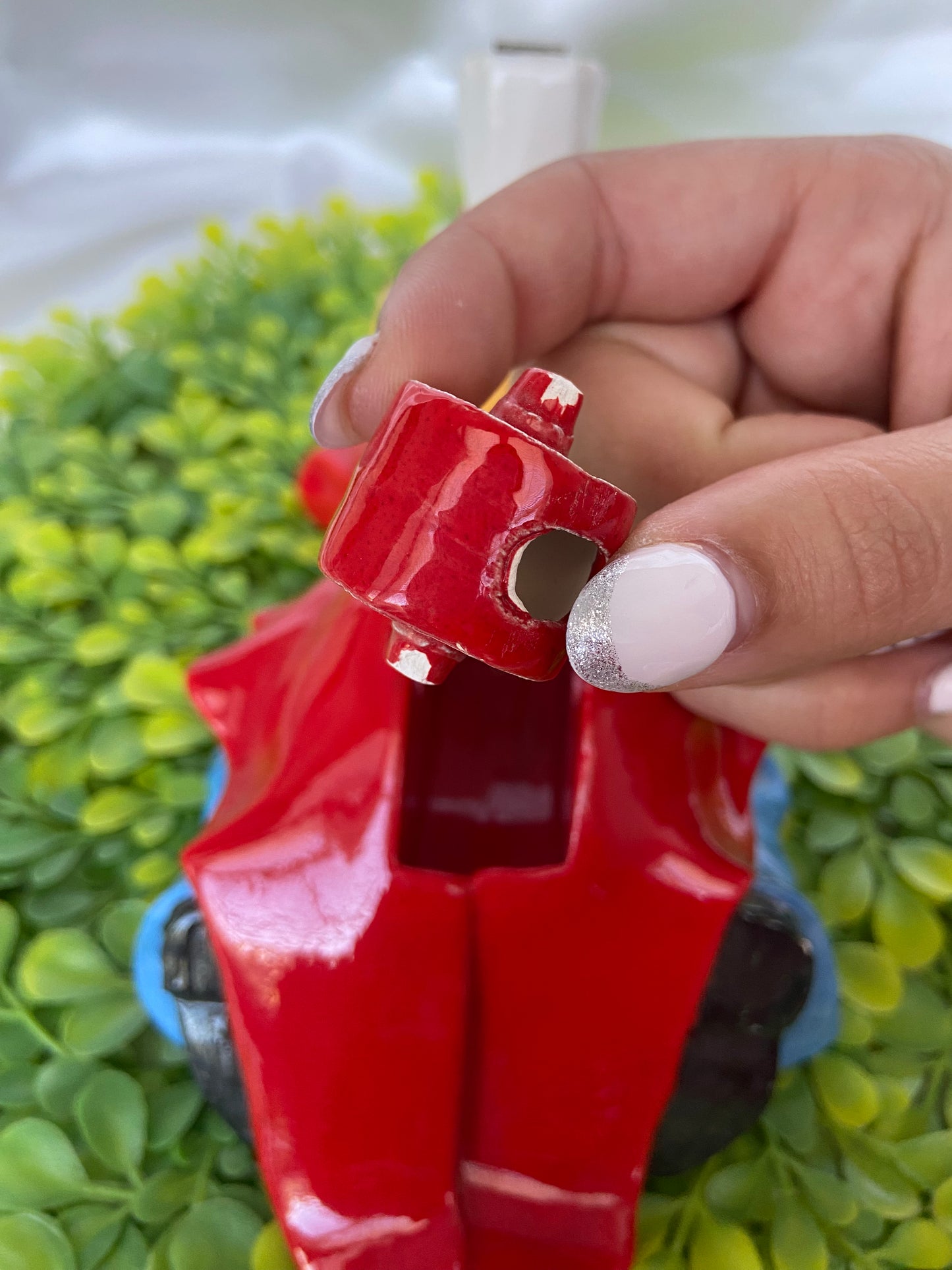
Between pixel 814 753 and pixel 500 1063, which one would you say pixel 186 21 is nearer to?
pixel 814 753

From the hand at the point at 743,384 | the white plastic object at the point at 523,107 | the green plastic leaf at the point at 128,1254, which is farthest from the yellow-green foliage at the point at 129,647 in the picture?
the hand at the point at 743,384

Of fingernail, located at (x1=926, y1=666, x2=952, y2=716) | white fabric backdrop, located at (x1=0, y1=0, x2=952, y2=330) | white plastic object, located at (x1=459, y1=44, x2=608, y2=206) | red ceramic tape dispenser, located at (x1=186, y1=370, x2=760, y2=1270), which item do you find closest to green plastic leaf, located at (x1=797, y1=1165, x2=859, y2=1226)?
red ceramic tape dispenser, located at (x1=186, y1=370, x2=760, y2=1270)

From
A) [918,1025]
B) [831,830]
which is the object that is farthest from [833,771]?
[918,1025]

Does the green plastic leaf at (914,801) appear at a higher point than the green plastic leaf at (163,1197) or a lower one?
higher

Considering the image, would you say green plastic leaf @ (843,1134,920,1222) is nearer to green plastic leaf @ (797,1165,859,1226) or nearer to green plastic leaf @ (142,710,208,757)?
green plastic leaf @ (797,1165,859,1226)

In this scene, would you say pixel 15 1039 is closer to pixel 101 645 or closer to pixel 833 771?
pixel 101 645

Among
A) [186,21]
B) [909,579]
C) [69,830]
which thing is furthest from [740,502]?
[186,21]

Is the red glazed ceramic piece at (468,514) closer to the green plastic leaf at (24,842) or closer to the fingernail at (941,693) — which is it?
the fingernail at (941,693)
